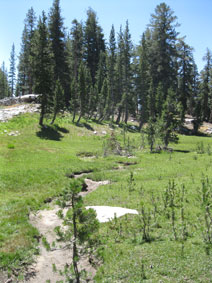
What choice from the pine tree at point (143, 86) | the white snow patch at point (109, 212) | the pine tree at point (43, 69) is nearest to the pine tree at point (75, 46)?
the pine tree at point (143, 86)

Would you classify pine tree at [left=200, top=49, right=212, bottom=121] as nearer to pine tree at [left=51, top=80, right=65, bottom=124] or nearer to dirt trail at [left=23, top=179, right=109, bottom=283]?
pine tree at [left=51, top=80, right=65, bottom=124]

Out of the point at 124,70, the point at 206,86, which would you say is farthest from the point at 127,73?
the point at 206,86

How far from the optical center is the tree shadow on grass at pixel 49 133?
3772cm

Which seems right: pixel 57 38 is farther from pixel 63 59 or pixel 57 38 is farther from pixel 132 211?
pixel 132 211

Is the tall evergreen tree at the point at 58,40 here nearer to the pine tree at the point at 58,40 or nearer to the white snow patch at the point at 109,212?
the pine tree at the point at 58,40

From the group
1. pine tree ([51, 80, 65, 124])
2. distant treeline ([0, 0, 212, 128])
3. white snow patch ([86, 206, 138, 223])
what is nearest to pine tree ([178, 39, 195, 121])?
distant treeline ([0, 0, 212, 128])

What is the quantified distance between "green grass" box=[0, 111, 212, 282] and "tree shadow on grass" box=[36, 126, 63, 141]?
7.47ft

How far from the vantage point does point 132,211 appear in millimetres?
12430

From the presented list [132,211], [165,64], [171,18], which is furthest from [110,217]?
[171,18]

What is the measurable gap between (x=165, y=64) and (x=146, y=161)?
49.8 metres

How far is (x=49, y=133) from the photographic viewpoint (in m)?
39.8

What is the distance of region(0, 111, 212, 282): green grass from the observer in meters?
7.46

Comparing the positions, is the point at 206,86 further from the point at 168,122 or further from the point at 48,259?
the point at 48,259

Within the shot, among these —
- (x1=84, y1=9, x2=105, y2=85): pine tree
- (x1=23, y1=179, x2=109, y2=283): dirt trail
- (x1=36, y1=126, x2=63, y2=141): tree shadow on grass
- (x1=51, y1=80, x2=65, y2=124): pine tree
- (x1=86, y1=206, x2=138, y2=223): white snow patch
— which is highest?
(x1=84, y1=9, x2=105, y2=85): pine tree
